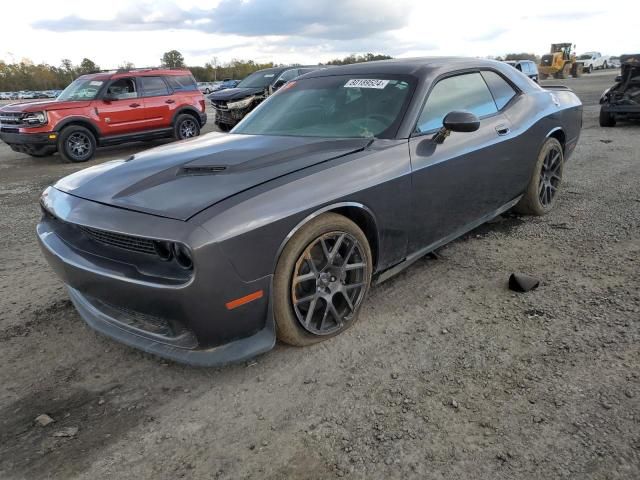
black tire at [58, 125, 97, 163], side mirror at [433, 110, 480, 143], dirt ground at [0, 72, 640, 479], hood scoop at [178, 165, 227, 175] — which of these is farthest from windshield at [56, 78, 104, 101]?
side mirror at [433, 110, 480, 143]

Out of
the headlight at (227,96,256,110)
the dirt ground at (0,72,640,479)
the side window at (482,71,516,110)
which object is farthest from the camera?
the headlight at (227,96,256,110)

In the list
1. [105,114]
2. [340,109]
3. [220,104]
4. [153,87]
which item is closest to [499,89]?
[340,109]

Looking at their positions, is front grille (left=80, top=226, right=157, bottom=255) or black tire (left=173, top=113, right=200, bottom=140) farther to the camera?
black tire (left=173, top=113, right=200, bottom=140)

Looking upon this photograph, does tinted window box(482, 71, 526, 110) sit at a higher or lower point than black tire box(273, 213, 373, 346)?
higher

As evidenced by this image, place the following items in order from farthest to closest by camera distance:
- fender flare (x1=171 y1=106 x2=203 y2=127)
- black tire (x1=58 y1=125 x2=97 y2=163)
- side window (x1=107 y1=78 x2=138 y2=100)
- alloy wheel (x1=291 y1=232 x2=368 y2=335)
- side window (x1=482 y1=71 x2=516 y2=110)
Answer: fender flare (x1=171 y1=106 x2=203 y2=127) → side window (x1=107 y1=78 x2=138 y2=100) → black tire (x1=58 y1=125 x2=97 y2=163) → side window (x1=482 y1=71 x2=516 y2=110) → alloy wheel (x1=291 y1=232 x2=368 y2=335)

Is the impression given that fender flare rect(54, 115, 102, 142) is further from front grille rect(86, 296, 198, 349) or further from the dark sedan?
front grille rect(86, 296, 198, 349)

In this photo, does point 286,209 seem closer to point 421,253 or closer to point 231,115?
point 421,253

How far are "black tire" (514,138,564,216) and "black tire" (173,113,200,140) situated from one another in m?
8.90

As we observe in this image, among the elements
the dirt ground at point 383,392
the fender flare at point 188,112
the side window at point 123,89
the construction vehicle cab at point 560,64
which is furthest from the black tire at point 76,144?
the construction vehicle cab at point 560,64

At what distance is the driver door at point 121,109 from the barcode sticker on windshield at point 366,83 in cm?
818

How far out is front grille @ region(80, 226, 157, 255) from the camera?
2318 millimetres

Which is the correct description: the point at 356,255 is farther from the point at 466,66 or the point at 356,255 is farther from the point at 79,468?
the point at 466,66

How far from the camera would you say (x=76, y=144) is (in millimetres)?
9914

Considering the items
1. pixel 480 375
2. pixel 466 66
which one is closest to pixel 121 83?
pixel 466 66
